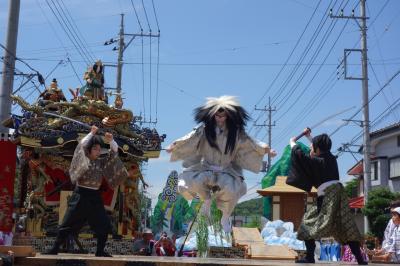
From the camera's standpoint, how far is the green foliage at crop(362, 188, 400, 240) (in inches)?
861

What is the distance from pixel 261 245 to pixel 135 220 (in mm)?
5810

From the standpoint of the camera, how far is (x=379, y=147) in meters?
31.5

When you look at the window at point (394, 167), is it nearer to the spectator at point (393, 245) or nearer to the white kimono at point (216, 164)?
the spectator at point (393, 245)

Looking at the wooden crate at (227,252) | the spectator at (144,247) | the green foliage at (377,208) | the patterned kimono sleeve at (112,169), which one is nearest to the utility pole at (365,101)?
the green foliage at (377,208)

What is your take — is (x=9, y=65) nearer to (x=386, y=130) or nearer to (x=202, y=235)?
(x=202, y=235)

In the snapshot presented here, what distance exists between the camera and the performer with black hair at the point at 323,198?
263 inches

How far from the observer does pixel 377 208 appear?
22.4m

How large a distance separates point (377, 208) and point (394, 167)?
26.9 ft

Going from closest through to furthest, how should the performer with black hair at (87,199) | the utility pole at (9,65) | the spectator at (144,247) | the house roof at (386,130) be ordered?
the performer with black hair at (87,199), the utility pole at (9,65), the spectator at (144,247), the house roof at (386,130)

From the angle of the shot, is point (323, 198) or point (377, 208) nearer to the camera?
point (323, 198)

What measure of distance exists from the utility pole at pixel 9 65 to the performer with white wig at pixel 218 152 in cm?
583

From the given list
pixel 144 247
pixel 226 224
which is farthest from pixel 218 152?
pixel 144 247

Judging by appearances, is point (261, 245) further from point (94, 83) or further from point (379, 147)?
point (379, 147)

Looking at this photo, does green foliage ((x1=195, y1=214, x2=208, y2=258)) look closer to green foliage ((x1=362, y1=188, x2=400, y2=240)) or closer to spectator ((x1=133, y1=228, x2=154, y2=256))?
spectator ((x1=133, y1=228, x2=154, y2=256))
